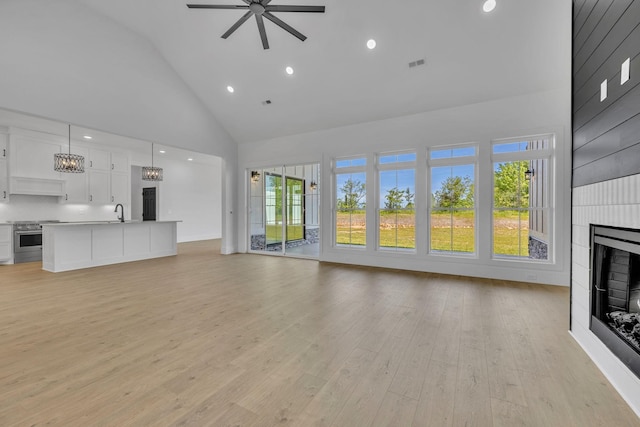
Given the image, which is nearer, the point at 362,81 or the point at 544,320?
the point at 544,320

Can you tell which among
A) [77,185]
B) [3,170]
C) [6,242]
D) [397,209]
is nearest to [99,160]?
[77,185]

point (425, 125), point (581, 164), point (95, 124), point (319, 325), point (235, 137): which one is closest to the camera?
point (581, 164)

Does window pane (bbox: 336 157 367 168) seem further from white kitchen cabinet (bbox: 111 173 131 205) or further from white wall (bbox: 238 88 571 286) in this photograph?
white kitchen cabinet (bbox: 111 173 131 205)

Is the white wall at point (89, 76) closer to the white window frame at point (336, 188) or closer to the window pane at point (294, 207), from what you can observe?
the window pane at point (294, 207)

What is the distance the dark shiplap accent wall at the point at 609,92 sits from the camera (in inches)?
64.5

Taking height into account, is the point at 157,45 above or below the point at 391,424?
above

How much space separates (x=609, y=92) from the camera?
191cm

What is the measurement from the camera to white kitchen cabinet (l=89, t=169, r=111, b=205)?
24.8ft

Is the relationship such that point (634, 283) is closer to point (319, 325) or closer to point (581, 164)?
point (581, 164)

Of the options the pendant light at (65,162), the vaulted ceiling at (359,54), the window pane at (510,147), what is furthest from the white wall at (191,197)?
the window pane at (510,147)

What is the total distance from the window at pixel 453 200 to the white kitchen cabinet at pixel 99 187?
8.72 m

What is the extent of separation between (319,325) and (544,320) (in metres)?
2.42

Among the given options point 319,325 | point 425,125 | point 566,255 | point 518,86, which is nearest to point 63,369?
point 319,325

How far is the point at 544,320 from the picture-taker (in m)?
2.92
